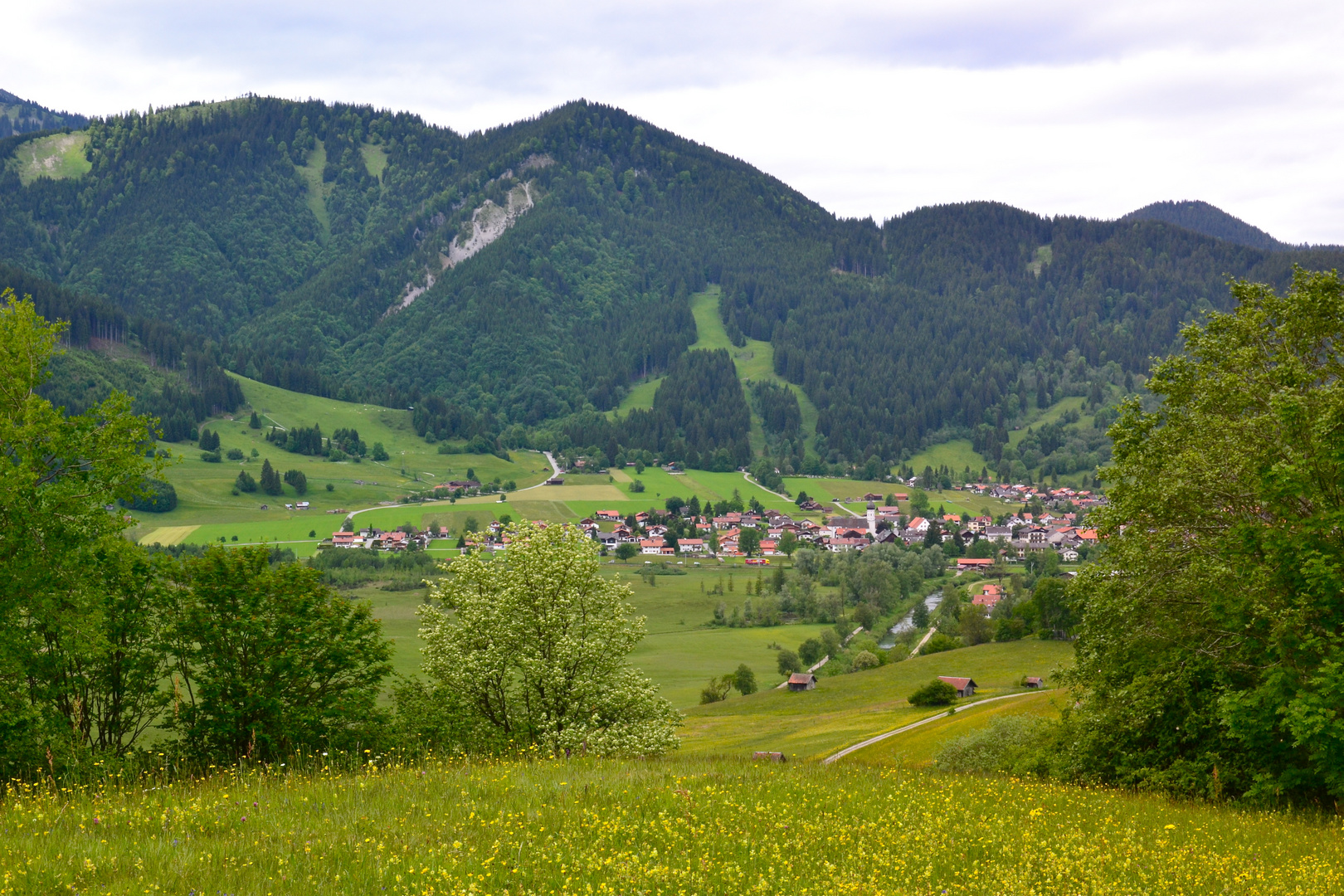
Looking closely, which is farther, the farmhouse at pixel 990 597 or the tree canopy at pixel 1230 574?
the farmhouse at pixel 990 597

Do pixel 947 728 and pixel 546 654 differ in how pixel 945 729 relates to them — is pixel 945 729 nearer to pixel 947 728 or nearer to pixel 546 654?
pixel 947 728

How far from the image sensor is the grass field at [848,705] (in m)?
74.7

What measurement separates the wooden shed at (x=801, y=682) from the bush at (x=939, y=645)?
62.9ft

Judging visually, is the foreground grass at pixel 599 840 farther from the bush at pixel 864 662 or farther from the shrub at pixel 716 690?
the bush at pixel 864 662

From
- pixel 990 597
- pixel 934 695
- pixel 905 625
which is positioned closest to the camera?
pixel 934 695

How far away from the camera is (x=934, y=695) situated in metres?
86.2

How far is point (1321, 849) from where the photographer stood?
14.0m

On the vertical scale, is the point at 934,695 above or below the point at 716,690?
above

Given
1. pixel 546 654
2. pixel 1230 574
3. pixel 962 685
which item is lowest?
pixel 962 685

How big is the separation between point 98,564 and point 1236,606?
29.9 m

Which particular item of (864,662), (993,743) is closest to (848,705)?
(864,662)

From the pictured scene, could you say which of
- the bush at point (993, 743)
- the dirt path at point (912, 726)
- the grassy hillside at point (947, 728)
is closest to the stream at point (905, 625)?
the dirt path at point (912, 726)

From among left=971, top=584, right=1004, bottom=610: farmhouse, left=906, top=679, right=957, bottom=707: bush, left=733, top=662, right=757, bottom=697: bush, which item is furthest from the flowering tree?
left=971, top=584, right=1004, bottom=610: farmhouse

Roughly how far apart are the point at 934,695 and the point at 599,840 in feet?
274
